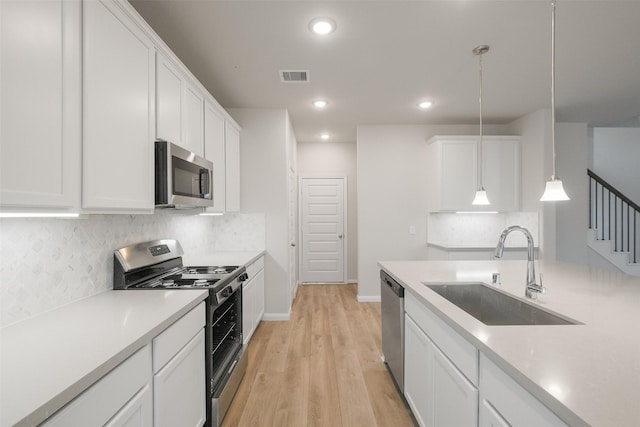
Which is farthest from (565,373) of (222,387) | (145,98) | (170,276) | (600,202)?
(600,202)

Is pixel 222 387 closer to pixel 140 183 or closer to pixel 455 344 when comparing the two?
pixel 140 183

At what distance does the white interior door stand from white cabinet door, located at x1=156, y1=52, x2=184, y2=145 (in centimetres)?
380

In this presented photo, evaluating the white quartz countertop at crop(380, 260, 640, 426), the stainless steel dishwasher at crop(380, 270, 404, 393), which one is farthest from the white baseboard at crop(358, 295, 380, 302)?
the white quartz countertop at crop(380, 260, 640, 426)

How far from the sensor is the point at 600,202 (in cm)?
502

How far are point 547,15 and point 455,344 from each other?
90.7 inches

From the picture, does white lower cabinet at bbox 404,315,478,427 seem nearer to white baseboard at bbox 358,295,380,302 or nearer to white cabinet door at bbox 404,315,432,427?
white cabinet door at bbox 404,315,432,427

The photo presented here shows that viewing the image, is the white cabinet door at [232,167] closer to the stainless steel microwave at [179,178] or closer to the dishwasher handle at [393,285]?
the stainless steel microwave at [179,178]

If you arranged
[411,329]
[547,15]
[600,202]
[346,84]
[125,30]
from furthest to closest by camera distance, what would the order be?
[600,202] → [346,84] → [547,15] → [411,329] → [125,30]

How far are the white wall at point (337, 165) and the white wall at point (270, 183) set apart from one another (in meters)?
1.96

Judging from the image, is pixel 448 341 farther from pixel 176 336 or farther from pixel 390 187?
pixel 390 187

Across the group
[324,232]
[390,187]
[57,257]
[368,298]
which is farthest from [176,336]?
[324,232]

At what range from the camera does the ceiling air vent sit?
113 inches

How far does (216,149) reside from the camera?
2.90 m

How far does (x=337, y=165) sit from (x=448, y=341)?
15.6ft
